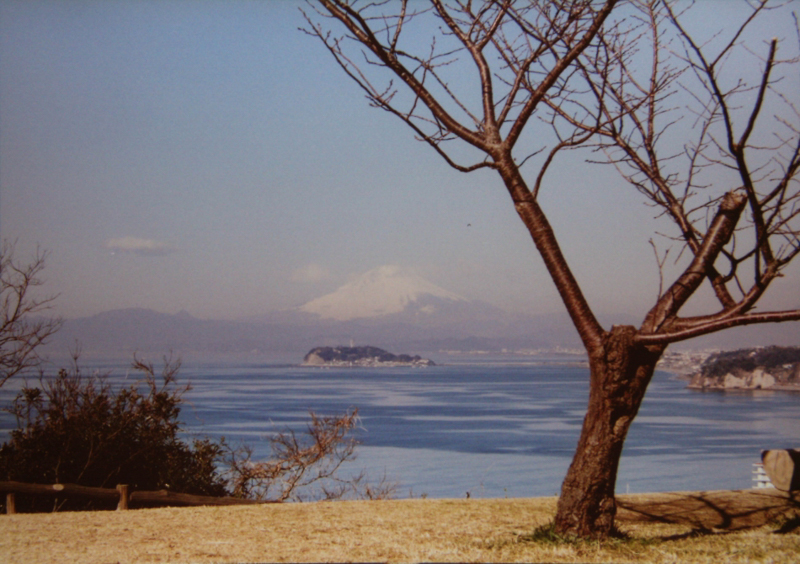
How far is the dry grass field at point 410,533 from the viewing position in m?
5.56

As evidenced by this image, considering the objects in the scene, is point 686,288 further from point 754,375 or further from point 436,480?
point 754,375

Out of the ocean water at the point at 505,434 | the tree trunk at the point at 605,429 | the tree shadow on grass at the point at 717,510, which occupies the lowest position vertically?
the ocean water at the point at 505,434

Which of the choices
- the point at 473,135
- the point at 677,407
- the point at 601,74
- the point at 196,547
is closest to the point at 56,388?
the point at 196,547

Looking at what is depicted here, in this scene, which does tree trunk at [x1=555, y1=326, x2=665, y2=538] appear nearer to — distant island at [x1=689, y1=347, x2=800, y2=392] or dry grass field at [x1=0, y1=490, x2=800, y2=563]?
dry grass field at [x1=0, y1=490, x2=800, y2=563]

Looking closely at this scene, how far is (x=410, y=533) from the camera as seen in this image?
6.55 meters

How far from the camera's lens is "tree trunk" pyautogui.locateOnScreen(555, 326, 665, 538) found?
5.65 metres

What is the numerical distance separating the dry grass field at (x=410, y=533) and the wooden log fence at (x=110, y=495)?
909mm

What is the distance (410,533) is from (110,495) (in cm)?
466

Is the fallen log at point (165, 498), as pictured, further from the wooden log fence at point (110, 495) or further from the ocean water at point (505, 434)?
the ocean water at point (505, 434)

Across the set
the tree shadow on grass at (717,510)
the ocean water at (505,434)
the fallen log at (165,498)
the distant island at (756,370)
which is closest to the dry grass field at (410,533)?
the tree shadow on grass at (717,510)

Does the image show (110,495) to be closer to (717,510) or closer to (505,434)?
(717,510)

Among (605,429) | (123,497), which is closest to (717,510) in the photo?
(605,429)

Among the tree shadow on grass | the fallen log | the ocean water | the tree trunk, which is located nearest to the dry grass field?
the tree shadow on grass

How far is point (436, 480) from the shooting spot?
42.9 meters
